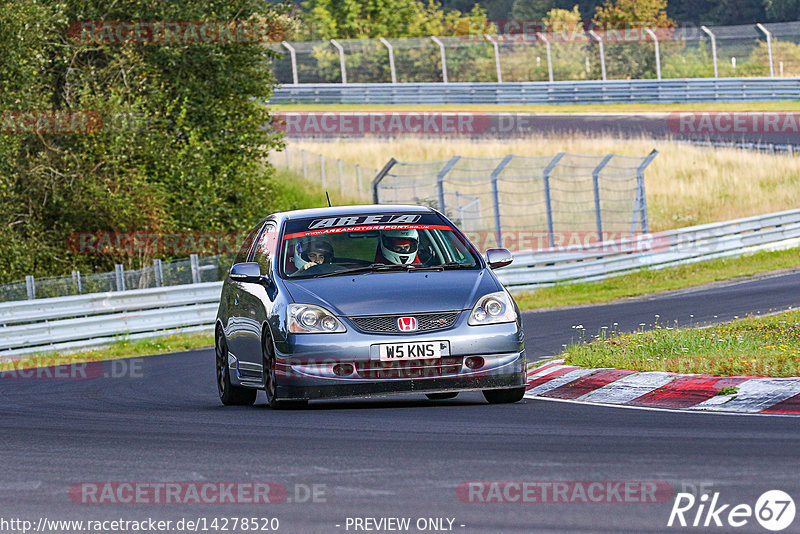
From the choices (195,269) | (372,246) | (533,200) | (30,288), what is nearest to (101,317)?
(30,288)

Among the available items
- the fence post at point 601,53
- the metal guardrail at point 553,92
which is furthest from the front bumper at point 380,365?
the fence post at point 601,53

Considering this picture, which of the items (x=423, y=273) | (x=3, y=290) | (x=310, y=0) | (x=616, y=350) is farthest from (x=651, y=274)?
(x=310, y=0)

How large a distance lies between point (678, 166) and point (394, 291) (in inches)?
1204

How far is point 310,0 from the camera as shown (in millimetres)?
75812

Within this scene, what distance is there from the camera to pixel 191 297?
880 inches

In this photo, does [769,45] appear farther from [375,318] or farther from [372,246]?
[375,318]

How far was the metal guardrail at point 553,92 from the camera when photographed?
47.3 meters

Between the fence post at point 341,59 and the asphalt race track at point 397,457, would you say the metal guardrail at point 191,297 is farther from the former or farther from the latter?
the fence post at point 341,59

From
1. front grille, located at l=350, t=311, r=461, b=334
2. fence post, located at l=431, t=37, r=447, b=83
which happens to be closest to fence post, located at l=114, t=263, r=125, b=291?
front grille, located at l=350, t=311, r=461, b=334

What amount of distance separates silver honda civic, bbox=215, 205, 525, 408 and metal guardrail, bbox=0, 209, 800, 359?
10428mm

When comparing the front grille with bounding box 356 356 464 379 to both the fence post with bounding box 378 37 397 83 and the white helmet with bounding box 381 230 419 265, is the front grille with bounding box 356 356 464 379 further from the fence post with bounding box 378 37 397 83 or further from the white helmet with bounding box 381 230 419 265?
the fence post with bounding box 378 37 397 83

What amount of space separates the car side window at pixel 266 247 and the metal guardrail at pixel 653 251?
13.0m

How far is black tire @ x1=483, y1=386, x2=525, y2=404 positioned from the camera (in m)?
10.2

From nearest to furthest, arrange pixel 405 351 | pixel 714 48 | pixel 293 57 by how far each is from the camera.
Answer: pixel 405 351
pixel 714 48
pixel 293 57
